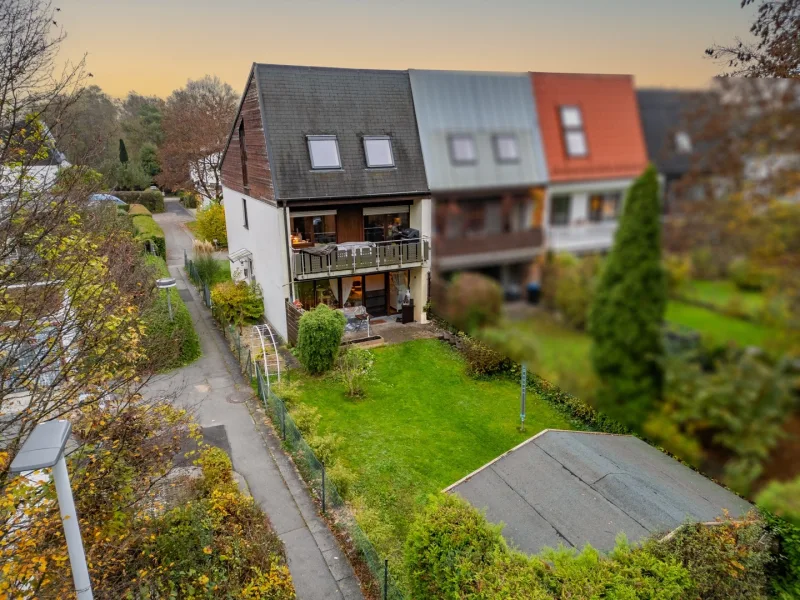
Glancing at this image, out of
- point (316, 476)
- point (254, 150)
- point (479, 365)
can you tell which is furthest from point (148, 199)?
point (316, 476)

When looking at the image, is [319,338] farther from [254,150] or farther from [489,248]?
[489,248]

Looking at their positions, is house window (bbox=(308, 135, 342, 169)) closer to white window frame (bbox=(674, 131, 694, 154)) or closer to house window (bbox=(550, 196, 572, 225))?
house window (bbox=(550, 196, 572, 225))

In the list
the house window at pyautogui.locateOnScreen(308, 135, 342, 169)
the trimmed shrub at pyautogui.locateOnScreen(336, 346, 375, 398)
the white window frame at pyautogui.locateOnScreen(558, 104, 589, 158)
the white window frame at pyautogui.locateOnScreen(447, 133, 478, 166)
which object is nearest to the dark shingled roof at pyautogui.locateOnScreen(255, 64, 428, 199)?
the house window at pyautogui.locateOnScreen(308, 135, 342, 169)

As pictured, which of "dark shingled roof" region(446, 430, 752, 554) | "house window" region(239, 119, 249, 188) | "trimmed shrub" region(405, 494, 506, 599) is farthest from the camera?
"house window" region(239, 119, 249, 188)

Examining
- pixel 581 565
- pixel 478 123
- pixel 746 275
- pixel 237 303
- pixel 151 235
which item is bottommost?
pixel 581 565

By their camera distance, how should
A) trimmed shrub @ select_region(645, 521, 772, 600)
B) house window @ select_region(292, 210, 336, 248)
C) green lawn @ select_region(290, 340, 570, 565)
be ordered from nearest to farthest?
trimmed shrub @ select_region(645, 521, 772, 600) → green lawn @ select_region(290, 340, 570, 565) → house window @ select_region(292, 210, 336, 248)

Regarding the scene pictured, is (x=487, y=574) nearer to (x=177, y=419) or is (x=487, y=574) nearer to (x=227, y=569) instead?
(x=227, y=569)

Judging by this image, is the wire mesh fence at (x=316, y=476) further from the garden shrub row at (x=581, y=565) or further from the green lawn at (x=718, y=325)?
the green lawn at (x=718, y=325)

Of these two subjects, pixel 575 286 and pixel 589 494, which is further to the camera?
pixel 589 494
